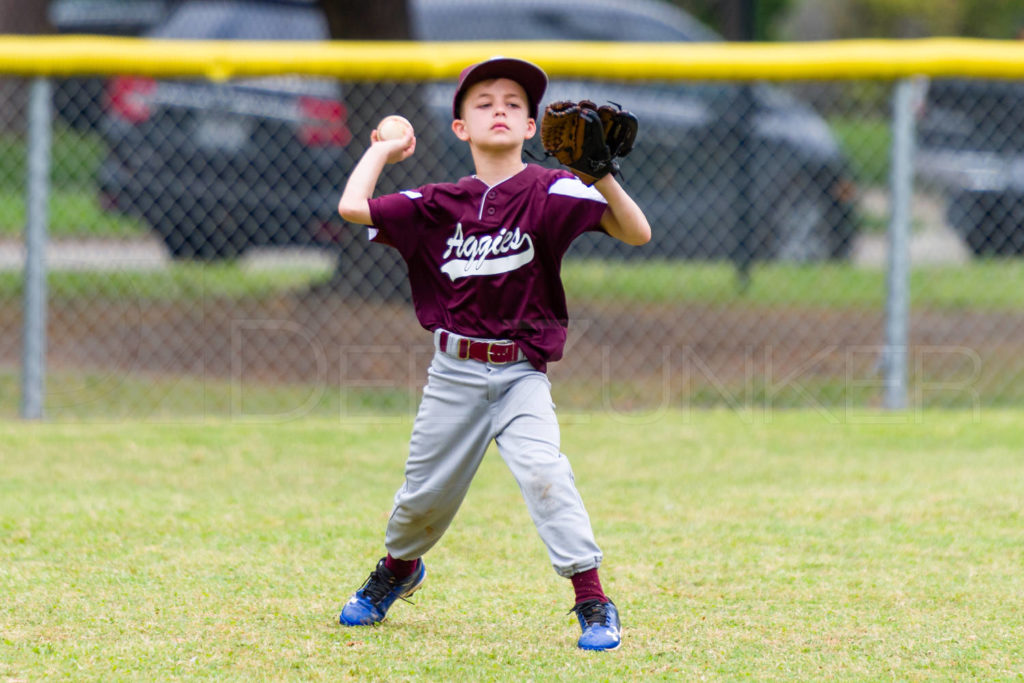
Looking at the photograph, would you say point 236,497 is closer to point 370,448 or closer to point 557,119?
point 370,448

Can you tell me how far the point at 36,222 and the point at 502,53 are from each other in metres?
2.30

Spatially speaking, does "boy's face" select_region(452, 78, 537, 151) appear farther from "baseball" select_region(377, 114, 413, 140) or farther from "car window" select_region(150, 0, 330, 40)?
"car window" select_region(150, 0, 330, 40)

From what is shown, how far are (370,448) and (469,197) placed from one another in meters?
2.45

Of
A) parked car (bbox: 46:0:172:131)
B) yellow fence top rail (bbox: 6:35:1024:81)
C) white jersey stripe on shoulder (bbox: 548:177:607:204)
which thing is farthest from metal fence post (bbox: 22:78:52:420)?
parked car (bbox: 46:0:172:131)

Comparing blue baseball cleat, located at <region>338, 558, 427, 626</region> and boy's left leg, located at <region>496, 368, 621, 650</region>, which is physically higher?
boy's left leg, located at <region>496, 368, 621, 650</region>

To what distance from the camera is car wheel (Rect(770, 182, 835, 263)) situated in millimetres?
7570

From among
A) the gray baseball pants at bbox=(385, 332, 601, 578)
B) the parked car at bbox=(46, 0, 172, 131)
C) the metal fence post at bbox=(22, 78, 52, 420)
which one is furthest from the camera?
the parked car at bbox=(46, 0, 172, 131)

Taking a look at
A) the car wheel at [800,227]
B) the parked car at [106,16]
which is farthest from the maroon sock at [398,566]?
the parked car at [106,16]

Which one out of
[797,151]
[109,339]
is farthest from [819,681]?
[797,151]

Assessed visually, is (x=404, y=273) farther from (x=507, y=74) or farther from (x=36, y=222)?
(x=507, y=74)

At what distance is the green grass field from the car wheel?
1.80 m

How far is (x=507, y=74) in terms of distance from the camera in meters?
3.19

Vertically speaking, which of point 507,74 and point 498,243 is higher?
point 507,74

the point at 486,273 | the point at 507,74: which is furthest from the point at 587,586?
the point at 507,74
